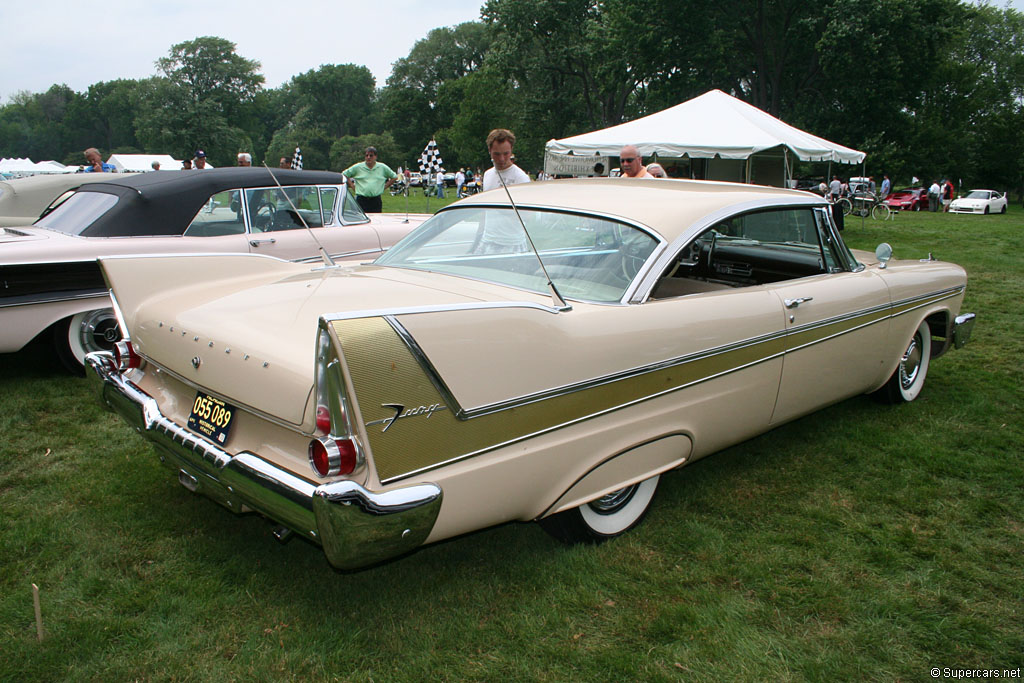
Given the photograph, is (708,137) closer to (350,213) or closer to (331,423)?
(350,213)

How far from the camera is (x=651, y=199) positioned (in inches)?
130

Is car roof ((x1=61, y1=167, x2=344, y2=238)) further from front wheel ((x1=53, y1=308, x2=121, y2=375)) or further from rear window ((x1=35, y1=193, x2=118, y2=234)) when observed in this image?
front wheel ((x1=53, y1=308, x2=121, y2=375))

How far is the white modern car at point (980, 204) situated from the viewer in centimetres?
2912

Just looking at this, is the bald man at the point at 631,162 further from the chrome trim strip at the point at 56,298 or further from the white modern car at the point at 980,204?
the white modern car at the point at 980,204

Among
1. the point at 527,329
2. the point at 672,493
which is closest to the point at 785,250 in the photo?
the point at 672,493

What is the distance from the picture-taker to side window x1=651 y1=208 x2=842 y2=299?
13.0 feet

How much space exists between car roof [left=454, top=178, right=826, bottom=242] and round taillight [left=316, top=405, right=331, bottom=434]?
165 centimetres

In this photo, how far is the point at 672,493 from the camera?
3.39m

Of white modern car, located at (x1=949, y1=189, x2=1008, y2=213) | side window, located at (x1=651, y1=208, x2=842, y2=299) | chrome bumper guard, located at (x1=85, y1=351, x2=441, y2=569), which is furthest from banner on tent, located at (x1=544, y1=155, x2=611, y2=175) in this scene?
white modern car, located at (x1=949, y1=189, x2=1008, y2=213)

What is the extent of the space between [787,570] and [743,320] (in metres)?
1.04

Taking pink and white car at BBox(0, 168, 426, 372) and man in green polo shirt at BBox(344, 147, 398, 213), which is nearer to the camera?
pink and white car at BBox(0, 168, 426, 372)

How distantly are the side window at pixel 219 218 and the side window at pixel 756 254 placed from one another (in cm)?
351

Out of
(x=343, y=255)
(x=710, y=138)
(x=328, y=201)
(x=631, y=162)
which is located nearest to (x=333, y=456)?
(x=343, y=255)

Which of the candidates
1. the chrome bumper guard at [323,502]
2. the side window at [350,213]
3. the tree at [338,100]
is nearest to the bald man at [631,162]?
the side window at [350,213]
